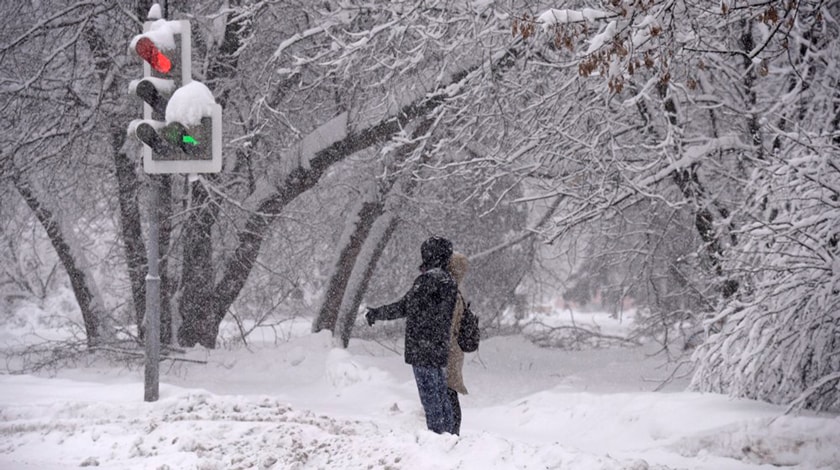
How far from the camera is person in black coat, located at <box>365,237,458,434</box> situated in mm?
6156

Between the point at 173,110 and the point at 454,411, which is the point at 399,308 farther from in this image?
the point at 173,110

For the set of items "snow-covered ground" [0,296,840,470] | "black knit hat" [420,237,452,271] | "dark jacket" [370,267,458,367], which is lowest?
"snow-covered ground" [0,296,840,470]

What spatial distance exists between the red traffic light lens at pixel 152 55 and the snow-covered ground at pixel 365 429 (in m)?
2.78

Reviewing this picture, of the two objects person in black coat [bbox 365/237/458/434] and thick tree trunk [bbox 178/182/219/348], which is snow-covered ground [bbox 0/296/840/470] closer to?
person in black coat [bbox 365/237/458/434]

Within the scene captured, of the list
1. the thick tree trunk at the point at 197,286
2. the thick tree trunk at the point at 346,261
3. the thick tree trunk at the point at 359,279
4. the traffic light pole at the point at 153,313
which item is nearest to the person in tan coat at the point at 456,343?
the traffic light pole at the point at 153,313

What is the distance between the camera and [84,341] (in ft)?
39.6

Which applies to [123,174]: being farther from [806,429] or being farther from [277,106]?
[806,429]

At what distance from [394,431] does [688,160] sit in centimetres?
470

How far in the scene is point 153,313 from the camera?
6879 mm

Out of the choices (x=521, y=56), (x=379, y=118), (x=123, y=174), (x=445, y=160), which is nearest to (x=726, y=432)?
(x=521, y=56)

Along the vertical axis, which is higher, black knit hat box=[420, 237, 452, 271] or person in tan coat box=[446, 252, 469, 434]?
black knit hat box=[420, 237, 452, 271]

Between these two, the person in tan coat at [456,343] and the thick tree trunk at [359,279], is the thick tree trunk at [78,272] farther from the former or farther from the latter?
the person in tan coat at [456,343]

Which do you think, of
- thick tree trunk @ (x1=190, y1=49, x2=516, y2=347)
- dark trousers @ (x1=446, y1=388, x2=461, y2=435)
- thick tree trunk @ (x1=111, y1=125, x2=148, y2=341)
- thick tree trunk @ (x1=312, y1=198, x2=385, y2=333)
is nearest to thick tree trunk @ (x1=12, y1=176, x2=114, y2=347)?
thick tree trunk @ (x1=111, y1=125, x2=148, y2=341)

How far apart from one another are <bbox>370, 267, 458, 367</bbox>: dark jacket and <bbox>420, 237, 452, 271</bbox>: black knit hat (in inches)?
3.2
